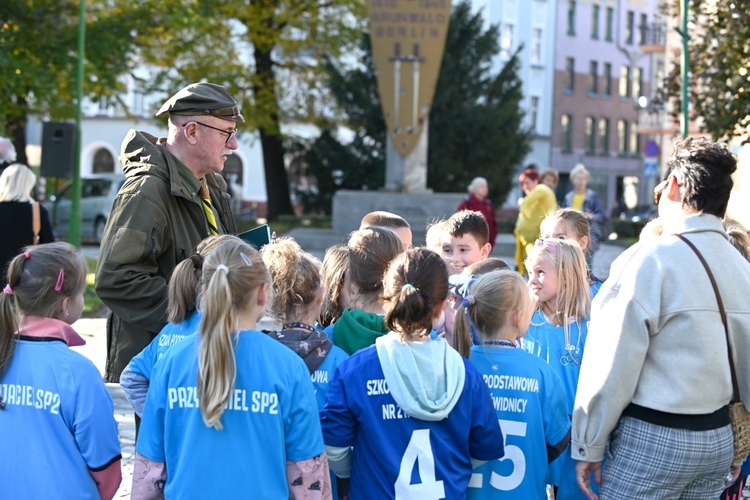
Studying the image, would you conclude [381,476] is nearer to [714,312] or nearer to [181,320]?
[181,320]

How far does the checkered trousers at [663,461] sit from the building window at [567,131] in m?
57.2

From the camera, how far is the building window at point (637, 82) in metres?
64.6

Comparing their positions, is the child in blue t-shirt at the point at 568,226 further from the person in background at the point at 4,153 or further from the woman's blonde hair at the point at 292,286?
the person in background at the point at 4,153

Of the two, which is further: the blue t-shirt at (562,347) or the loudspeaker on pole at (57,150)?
the loudspeaker on pole at (57,150)

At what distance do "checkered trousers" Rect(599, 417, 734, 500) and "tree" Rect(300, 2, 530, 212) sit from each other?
27158 mm

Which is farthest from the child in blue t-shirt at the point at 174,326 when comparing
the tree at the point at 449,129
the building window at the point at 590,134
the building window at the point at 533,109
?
the building window at the point at 590,134

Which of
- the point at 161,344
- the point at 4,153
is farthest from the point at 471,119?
the point at 161,344

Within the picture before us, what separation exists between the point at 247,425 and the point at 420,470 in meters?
0.65

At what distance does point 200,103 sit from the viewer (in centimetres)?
442

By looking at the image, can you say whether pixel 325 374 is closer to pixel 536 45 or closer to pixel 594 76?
pixel 536 45

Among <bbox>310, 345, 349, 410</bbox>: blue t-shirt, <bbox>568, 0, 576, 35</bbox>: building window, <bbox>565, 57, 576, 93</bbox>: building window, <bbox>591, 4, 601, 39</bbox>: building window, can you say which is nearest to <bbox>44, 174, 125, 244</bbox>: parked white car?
<bbox>310, 345, 349, 410</bbox>: blue t-shirt

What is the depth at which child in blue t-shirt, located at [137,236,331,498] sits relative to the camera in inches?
130

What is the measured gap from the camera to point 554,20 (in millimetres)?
58969

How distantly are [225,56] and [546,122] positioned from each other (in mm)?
31609
